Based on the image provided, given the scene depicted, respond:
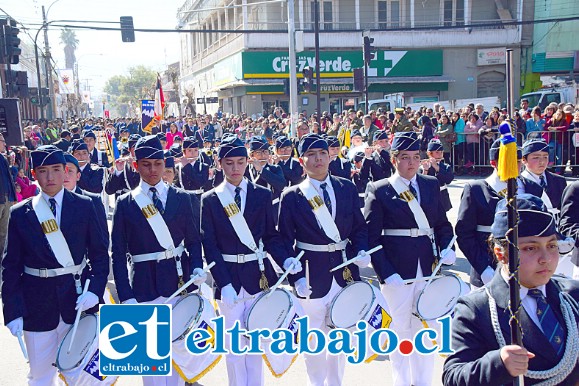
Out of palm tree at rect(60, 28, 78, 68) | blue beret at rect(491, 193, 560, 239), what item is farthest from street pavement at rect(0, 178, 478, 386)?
palm tree at rect(60, 28, 78, 68)

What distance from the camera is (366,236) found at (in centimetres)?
538

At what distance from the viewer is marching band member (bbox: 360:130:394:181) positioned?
10.1m

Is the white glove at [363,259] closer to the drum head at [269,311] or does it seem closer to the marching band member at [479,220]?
the drum head at [269,311]

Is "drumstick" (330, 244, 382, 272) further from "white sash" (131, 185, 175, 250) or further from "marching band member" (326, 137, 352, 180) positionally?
"marching band member" (326, 137, 352, 180)

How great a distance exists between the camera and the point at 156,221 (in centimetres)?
490

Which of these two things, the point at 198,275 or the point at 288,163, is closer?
the point at 198,275

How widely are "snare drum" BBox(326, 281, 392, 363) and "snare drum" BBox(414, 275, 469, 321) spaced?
12.2 inches

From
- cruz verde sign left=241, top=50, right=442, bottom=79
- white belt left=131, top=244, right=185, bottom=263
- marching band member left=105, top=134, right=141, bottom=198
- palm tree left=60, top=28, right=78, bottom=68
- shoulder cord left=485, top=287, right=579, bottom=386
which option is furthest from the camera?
palm tree left=60, top=28, right=78, bottom=68

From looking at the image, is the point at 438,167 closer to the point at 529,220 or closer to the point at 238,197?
the point at 238,197

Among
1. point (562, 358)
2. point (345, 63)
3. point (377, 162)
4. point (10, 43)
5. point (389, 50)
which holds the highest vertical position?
point (389, 50)

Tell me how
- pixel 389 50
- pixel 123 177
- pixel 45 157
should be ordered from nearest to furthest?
pixel 45 157, pixel 123 177, pixel 389 50

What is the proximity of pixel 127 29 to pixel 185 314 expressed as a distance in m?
19.8

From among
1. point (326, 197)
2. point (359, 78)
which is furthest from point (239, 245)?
point (359, 78)

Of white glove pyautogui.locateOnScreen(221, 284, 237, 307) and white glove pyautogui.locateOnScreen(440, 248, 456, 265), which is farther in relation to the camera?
white glove pyautogui.locateOnScreen(440, 248, 456, 265)
